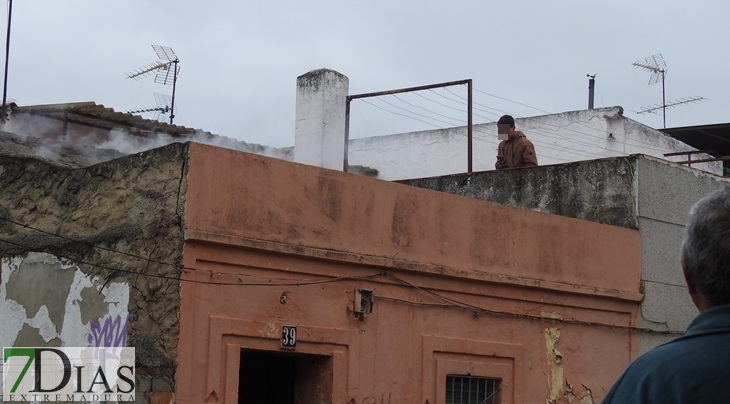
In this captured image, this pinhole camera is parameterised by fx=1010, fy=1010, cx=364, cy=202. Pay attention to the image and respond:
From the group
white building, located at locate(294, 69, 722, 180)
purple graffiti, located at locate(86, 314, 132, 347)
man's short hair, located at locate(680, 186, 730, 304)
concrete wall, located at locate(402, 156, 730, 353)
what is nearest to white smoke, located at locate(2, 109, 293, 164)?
purple graffiti, located at locate(86, 314, 132, 347)

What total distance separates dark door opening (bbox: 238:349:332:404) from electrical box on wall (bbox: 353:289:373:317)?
0.54 m

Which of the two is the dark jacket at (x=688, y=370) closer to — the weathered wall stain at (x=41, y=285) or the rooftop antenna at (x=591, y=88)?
the weathered wall stain at (x=41, y=285)

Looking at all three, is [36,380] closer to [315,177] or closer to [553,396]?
[315,177]

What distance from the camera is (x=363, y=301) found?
920 cm

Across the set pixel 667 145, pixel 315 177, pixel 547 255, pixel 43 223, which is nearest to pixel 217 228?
pixel 315 177

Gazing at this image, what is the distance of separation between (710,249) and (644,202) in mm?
10362

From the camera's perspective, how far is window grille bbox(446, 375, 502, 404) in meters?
10.0

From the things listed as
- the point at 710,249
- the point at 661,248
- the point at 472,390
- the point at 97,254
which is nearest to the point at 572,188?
the point at 661,248

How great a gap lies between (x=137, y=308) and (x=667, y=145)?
15979mm

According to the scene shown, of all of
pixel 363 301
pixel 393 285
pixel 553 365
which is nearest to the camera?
pixel 363 301

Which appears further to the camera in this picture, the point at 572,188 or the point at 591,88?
the point at 591,88

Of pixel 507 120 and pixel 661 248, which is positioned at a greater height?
pixel 507 120

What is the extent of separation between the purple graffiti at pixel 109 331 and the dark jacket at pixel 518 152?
22.5 ft

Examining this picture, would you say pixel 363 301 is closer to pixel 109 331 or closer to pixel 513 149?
pixel 109 331
